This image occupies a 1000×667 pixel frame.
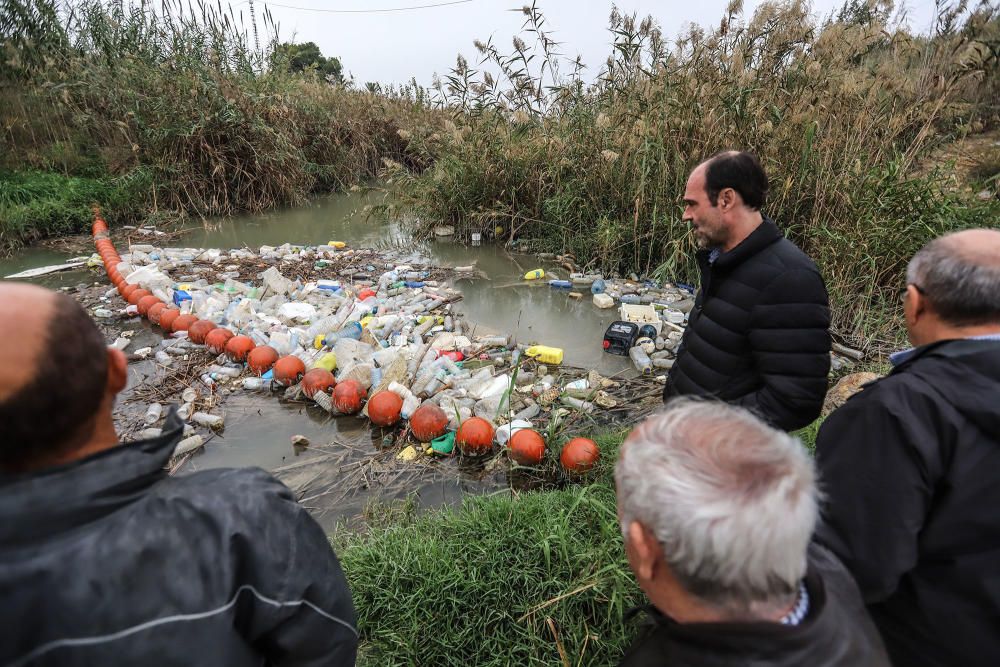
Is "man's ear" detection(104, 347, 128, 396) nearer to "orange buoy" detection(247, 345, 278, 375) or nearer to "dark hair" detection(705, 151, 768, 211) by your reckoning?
"dark hair" detection(705, 151, 768, 211)

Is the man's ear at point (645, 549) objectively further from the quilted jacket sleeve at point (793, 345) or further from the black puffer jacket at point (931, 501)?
the quilted jacket sleeve at point (793, 345)

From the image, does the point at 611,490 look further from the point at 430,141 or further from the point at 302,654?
the point at 430,141

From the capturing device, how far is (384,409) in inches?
154

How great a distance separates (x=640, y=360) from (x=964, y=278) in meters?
3.43

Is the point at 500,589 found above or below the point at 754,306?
below

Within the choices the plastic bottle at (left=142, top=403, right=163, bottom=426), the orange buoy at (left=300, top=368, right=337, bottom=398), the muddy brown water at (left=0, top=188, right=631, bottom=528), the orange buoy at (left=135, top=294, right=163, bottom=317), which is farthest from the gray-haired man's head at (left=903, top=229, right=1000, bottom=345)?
the orange buoy at (left=135, top=294, right=163, bottom=317)

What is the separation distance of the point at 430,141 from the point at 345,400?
6.52 meters

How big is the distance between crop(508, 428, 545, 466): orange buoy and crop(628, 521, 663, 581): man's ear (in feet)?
8.10

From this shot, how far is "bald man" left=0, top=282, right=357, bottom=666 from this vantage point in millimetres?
819

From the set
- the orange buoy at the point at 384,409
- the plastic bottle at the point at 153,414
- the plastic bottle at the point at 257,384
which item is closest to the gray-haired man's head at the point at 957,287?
the orange buoy at the point at 384,409

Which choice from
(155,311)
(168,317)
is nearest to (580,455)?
(168,317)

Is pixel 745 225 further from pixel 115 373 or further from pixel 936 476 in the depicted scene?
pixel 115 373

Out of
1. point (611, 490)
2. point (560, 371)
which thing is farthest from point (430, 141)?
point (611, 490)

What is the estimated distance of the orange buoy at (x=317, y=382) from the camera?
4.31 metres
